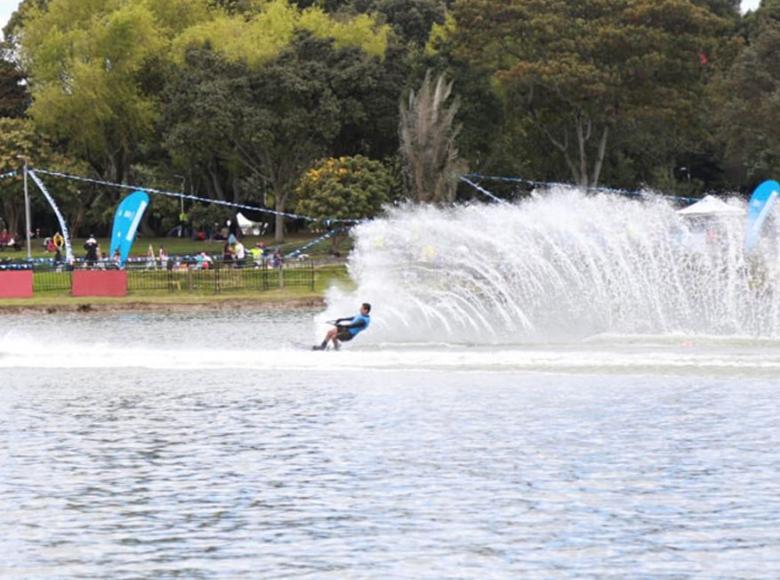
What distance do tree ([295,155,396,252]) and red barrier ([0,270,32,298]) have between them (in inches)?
836

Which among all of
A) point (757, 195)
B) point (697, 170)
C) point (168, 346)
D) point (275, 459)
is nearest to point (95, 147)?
point (697, 170)

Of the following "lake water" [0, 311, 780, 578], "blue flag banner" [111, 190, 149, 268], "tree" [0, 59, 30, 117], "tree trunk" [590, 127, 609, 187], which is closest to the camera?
"lake water" [0, 311, 780, 578]

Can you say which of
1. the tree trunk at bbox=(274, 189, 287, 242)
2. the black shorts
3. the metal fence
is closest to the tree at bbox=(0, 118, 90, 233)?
the tree trunk at bbox=(274, 189, 287, 242)

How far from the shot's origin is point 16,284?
62.4 m

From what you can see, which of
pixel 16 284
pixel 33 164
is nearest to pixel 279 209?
pixel 33 164

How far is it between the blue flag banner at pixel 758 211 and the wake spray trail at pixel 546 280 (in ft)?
14.1

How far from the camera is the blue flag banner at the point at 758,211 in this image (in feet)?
151

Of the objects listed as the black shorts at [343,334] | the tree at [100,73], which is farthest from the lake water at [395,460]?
the tree at [100,73]

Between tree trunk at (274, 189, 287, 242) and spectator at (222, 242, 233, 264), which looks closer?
spectator at (222, 242, 233, 264)

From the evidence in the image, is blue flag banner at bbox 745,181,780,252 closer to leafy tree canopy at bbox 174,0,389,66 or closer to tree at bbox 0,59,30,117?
leafy tree canopy at bbox 174,0,389,66

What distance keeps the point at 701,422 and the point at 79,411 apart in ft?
38.3

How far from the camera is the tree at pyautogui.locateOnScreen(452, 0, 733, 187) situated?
82.7m

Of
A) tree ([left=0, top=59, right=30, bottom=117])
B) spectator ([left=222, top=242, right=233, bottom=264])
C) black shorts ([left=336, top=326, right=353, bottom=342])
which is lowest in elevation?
black shorts ([left=336, top=326, right=353, bottom=342])

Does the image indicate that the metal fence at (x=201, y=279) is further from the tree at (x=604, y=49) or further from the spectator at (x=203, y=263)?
the tree at (x=604, y=49)
